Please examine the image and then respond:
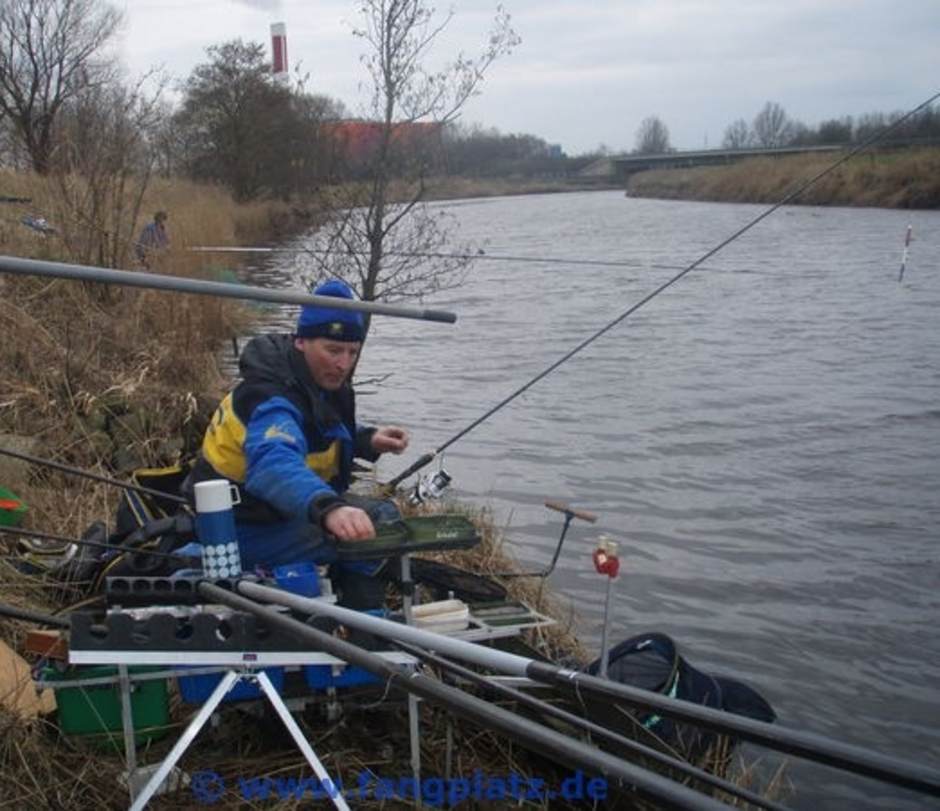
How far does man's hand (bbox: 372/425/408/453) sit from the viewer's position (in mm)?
4004

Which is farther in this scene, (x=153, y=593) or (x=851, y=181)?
(x=851, y=181)

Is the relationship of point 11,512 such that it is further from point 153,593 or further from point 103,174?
point 103,174

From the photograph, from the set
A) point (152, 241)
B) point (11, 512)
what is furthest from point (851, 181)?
point (11, 512)

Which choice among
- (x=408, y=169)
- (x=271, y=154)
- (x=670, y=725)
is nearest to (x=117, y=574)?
(x=670, y=725)

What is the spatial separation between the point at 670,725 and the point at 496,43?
4935 millimetres

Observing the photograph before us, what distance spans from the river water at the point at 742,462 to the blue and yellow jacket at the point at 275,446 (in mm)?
2361

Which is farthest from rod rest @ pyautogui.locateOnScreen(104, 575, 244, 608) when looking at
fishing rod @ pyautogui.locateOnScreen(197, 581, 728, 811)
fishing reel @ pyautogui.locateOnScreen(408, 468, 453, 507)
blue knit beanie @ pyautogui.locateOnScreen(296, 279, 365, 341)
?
fishing reel @ pyautogui.locateOnScreen(408, 468, 453, 507)

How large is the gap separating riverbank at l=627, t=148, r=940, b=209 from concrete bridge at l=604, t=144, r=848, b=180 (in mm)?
1883

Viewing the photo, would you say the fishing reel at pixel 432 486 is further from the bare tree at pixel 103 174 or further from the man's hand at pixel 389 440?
the bare tree at pixel 103 174

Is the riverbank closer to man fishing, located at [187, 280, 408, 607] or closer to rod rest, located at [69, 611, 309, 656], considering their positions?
man fishing, located at [187, 280, 408, 607]

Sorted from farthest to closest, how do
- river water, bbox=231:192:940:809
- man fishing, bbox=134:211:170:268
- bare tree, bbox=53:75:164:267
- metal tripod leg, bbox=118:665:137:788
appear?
man fishing, bbox=134:211:170:268 → bare tree, bbox=53:75:164:267 → river water, bbox=231:192:940:809 → metal tripod leg, bbox=118:665:137:788

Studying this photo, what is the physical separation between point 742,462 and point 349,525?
6282mm

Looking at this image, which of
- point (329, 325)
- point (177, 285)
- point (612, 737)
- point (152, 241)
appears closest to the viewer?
point (612, 737)

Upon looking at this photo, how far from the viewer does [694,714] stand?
1881 mm
